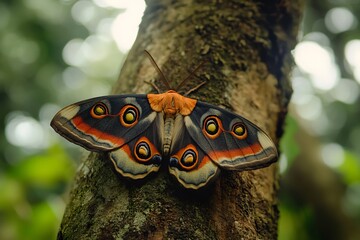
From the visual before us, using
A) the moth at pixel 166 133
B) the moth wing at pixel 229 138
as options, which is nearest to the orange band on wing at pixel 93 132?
the moth at pixel 166 133

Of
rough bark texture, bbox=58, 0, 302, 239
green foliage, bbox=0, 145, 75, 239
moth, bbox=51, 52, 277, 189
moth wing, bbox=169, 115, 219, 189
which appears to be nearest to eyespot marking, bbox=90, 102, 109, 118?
moth, bbox=51, 52, 277, 189

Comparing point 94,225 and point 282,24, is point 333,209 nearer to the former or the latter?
point 282,24

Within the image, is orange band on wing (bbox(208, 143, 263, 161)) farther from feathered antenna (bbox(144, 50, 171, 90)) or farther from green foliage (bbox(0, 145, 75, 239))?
green foliage (bbox(0, 145, 75, 239))

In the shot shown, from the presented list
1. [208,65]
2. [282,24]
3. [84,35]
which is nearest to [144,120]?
[208,65]

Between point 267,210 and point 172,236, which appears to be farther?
point 267,210

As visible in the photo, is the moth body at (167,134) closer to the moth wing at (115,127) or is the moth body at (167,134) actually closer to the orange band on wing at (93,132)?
the moth wing at (115,127)

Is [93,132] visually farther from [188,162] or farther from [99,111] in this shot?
[188,162]

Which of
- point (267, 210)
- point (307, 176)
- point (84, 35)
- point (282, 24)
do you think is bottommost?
point (307, 176)
